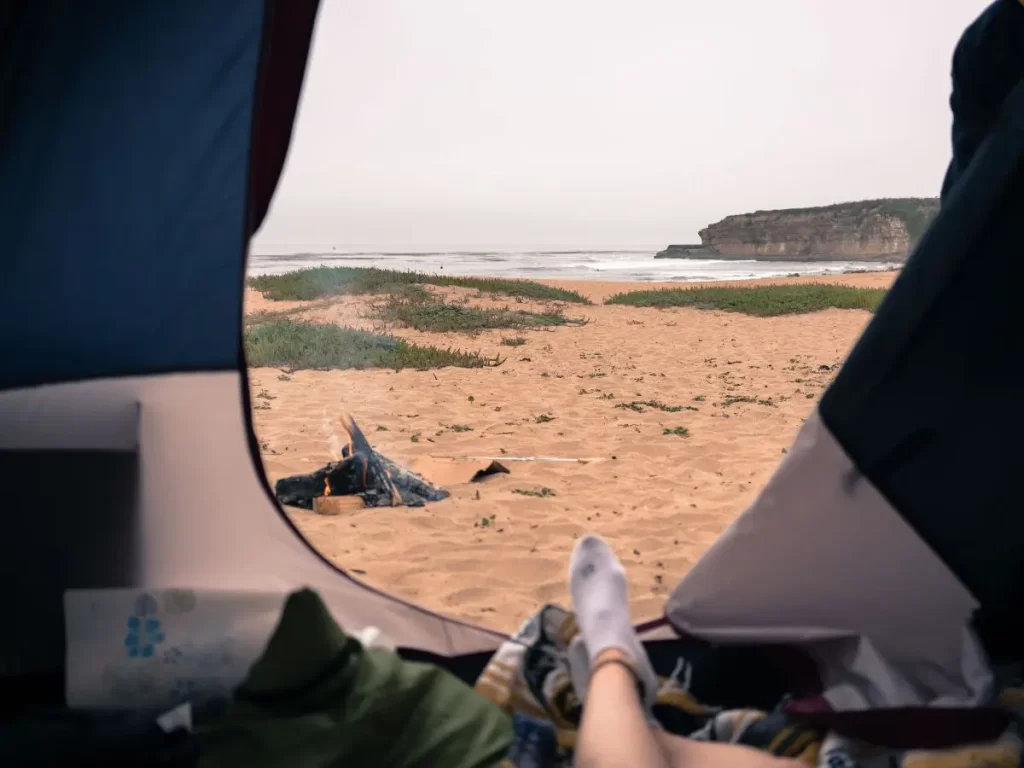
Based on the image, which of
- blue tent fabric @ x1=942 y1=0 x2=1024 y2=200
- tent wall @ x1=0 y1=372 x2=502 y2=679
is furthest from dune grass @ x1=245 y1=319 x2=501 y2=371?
blue tent fabric @ x1=942 y1=0 x2=1024 y2=200

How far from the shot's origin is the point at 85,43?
1.53 meters

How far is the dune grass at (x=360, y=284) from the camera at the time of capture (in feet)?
39.8

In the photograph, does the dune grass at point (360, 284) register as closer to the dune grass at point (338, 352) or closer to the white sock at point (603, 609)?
the dune grass at point (338, 352)

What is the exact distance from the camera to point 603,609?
165cm

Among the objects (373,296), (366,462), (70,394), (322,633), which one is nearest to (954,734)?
(322,633)

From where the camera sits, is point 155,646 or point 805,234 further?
point 805,234

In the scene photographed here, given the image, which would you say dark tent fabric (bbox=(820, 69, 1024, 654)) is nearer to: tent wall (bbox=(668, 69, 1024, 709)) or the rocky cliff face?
tent wall (bbox=(668, 69, 1024, 709))

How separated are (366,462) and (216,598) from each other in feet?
6.53

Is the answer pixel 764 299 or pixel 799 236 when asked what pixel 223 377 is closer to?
pixel 764 299

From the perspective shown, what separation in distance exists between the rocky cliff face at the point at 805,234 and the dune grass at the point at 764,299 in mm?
11509

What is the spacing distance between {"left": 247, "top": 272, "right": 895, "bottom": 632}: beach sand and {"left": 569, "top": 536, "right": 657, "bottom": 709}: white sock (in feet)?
1.43

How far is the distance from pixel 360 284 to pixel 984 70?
490 inches

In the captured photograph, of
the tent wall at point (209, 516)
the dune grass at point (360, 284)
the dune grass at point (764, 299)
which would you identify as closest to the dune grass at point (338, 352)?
the dune grass at point (360, 284)

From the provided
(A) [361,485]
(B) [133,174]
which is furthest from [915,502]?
(A) [361,485]
